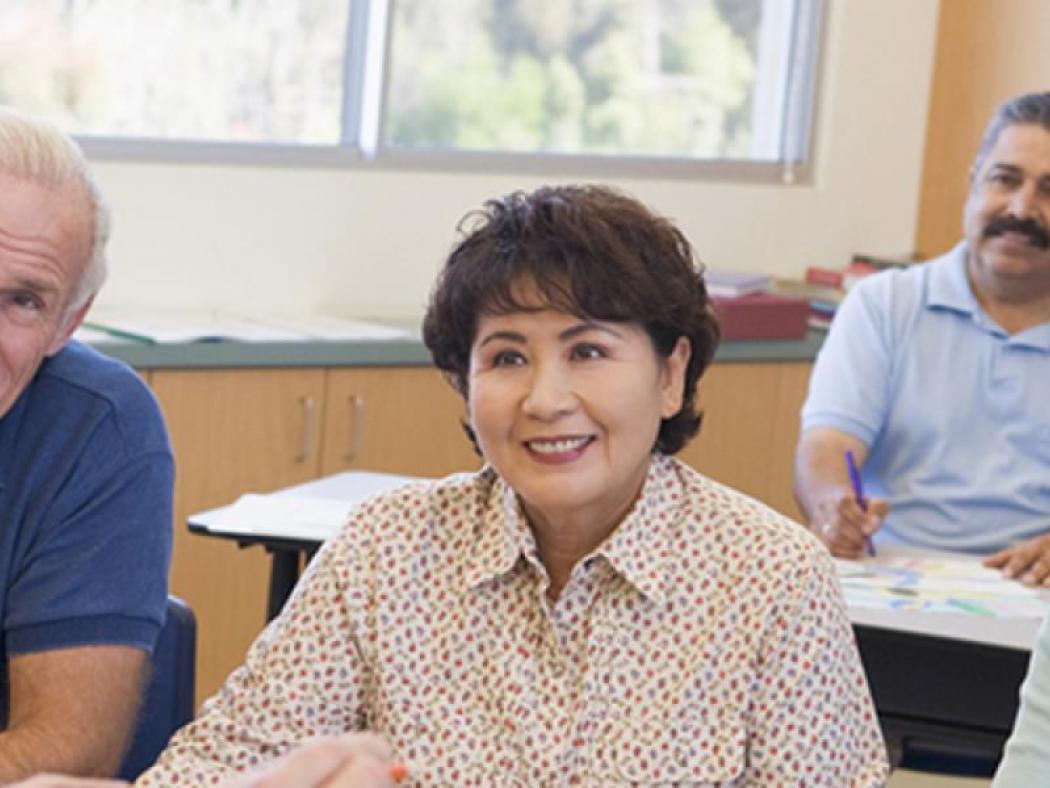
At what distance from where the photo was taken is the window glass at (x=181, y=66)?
447 centimetres

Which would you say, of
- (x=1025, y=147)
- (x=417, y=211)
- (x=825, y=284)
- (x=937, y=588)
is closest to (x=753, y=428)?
(x=825, y=284)

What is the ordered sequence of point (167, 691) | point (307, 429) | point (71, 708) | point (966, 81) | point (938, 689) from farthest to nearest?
point (966, 81) < point (307, 429) < point (938, 689) < point (167, 691) < point (71, 708)

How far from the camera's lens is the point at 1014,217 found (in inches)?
148

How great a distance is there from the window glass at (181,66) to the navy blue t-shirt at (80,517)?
7.88ft

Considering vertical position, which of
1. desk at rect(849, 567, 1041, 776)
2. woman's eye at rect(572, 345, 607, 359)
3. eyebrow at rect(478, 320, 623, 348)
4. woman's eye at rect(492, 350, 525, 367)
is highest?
eyebrow at rect(478, 320, 623, 348)

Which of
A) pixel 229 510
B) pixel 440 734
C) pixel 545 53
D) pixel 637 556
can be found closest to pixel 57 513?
pixel 440 734

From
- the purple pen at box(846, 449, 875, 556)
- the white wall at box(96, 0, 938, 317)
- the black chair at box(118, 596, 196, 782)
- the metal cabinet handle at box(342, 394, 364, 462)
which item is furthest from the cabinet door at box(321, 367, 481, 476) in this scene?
the black chair at box(118, 596, 196, 782)

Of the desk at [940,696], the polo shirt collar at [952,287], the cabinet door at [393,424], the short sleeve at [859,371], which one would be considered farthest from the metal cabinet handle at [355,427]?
the desk at [940,696]

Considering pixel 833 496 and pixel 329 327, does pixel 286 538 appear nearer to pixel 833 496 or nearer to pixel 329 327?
pixel 833 496

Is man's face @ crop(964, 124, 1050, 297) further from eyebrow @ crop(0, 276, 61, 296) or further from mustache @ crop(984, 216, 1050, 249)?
eyebrow @ crop(0, 276, 61, 296)

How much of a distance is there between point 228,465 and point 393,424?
0.42 m

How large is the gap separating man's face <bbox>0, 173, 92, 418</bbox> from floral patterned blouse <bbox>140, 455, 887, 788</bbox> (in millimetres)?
380

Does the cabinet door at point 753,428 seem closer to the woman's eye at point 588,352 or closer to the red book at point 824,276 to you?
the red book at point 824,276

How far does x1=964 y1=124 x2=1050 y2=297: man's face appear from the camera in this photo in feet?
12.2
